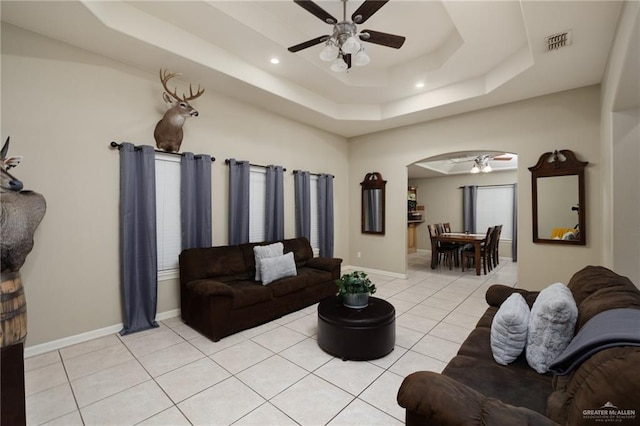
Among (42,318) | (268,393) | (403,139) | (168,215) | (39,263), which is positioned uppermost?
(403,139)

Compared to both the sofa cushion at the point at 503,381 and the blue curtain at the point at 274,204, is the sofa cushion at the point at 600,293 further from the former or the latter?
the blue curtain at the point at 274,204

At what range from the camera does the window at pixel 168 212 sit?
3566 mm

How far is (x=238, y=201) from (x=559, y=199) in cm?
462

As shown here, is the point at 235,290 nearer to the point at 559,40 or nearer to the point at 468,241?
the point at 559,40

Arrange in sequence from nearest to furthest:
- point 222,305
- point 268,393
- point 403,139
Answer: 1. point 268,393
2. point 222,305
3. point 403,139

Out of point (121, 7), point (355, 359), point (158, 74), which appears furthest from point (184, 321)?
point (121, 7)

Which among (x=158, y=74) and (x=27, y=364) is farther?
(x=158, y=74)

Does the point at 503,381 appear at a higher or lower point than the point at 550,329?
lower

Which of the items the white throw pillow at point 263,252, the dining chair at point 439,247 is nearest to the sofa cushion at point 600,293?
the white throw pillow at point 263,252

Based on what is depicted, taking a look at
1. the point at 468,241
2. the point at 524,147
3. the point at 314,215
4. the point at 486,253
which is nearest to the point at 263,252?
the point at 314,215

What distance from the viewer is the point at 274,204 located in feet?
15.5

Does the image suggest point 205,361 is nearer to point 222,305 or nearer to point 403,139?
point 222,305

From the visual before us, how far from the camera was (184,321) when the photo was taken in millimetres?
3484

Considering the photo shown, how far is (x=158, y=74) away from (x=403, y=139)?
425 cm
